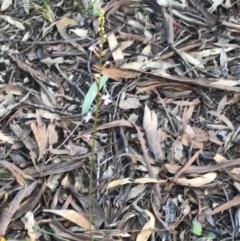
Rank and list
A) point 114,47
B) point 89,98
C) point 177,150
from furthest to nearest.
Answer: point 114,47 < point 89,98 < point 177,150

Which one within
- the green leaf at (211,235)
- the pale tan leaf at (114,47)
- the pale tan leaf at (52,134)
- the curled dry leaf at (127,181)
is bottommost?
the green leaf at (211,235)

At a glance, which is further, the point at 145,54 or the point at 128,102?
the point at 145,54

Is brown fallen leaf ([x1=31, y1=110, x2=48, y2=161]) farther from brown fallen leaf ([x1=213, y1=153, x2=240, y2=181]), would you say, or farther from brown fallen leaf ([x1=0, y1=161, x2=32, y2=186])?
brown fallen leaf ([x1=213, y1=153, x2=240, y2=181])

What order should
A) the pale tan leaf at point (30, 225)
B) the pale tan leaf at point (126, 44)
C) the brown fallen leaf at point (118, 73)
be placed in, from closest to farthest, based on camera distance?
the pale tan leaf at point (30, 225)
the brown fallen leaf at point (118, 73)
the pale tan leaf at point (126, 44)

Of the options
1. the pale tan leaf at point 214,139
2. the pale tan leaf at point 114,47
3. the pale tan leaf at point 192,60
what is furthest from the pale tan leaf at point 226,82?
the pale tan leaf at point 114,47

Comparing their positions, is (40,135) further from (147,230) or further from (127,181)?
(147,230)

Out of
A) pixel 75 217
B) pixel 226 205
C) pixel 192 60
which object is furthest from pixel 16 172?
pixel 192 60

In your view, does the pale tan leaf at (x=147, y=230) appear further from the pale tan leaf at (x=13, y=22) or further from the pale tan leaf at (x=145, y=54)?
the pale tan leaf at (x=13, y=22)
